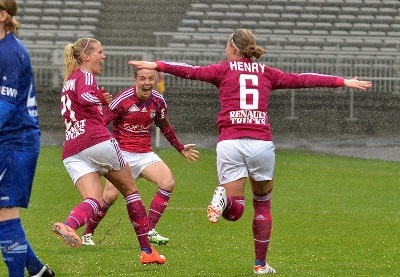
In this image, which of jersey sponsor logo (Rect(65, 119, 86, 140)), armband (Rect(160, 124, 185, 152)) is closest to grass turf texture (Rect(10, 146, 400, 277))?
armband (Rect(160, 124, 185, 152))

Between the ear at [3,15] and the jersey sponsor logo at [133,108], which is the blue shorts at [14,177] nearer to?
the ear at [3,15]

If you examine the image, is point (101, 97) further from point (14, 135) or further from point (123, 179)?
point (14, 135)

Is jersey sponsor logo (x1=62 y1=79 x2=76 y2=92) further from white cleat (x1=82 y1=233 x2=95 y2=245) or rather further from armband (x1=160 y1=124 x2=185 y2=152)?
white cleat (x1=82 y1=233 x2=95 y2=245)

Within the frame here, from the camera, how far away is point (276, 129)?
23203mm

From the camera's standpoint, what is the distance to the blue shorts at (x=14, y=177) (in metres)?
5.93

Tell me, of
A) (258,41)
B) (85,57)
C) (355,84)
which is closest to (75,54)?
(85,57)

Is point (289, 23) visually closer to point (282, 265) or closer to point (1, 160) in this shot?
point (282, 265)

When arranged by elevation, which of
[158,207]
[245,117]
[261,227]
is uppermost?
[245,117]

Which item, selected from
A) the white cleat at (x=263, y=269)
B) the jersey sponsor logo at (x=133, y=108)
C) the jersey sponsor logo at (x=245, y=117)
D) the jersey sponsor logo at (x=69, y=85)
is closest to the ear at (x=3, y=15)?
the jersey sponsor logo at (x=69, y=85)

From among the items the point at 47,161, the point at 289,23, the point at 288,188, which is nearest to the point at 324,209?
the point at 288,188

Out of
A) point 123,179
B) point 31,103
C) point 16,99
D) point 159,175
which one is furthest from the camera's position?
point 159,175

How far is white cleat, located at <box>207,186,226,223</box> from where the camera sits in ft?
22.8

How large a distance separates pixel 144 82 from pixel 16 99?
329cm

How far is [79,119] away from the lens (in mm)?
7648
